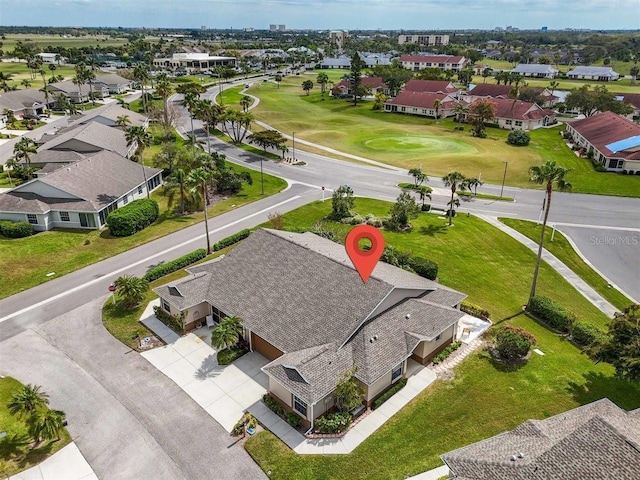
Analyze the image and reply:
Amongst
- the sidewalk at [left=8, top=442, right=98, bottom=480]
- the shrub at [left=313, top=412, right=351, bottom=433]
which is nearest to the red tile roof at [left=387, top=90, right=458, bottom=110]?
the shrub at [left=313, top=412, right=351, bottom=433]

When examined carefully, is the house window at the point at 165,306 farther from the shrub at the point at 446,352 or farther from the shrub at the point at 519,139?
the shrub at the point at 519,139

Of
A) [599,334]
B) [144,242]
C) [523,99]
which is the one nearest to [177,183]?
[144,242]

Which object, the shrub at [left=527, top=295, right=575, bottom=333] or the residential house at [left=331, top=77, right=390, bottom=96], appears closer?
the shrub at [left=527, top=295, right=575, bottom=333]

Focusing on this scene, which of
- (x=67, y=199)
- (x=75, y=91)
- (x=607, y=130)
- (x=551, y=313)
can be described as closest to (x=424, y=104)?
(x=607, y=130)

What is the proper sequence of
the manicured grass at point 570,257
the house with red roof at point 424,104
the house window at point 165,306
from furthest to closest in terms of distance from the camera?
the house with red roof at point 424,104, the manicured grass at point 570,257, the house window at point 165,306

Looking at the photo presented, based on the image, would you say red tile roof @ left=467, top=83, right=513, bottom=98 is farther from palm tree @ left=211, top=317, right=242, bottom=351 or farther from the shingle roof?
palm tree @ left=211, top=317, right=242, bottom=351

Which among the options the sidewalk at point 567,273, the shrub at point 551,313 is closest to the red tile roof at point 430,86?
the sidewalk at point 567,273

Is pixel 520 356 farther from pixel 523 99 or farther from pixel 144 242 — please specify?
pixel 523 99
